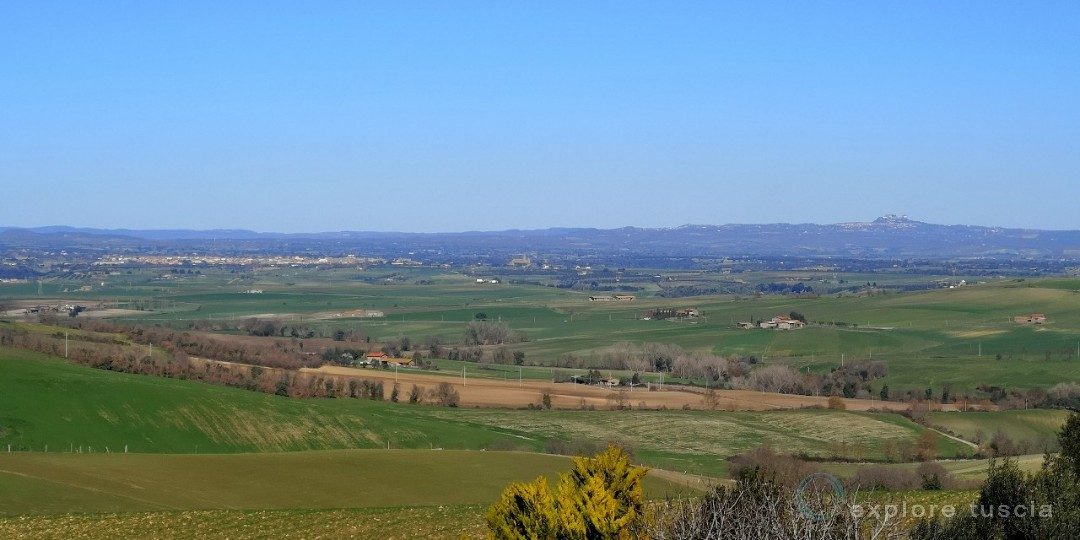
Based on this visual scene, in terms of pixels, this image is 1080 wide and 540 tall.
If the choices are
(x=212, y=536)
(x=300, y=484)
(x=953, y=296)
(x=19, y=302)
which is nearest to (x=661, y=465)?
(x=300, y=484)

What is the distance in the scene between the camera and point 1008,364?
271ft

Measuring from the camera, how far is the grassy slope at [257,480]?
2733 cm

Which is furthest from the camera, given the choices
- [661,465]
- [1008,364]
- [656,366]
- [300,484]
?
[656,366]

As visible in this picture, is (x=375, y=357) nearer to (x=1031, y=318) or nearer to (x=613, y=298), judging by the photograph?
(x=1031, y=318)

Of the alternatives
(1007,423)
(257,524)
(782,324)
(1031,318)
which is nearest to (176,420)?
(257,524)

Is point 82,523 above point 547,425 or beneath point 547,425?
above

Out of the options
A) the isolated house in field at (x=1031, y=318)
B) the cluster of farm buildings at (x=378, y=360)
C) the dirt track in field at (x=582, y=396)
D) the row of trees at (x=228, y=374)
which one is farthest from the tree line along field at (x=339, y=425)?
the isolated house in field at (x=1031, y=318)

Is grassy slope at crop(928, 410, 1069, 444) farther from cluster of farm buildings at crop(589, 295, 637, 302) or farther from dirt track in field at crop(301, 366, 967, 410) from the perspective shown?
cluster of farm buildings at crop(589, 295, 637, 302)

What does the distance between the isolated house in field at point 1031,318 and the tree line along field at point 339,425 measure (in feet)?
185

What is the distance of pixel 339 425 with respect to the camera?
5119 centimetres

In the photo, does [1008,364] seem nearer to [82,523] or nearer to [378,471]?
[378,471]

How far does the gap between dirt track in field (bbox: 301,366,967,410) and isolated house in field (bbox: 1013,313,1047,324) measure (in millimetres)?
47780

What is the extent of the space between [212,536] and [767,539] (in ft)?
42.0

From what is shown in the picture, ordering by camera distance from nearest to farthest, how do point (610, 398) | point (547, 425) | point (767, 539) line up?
point (767, 539) → point (547, 425) → point (610, 398)
